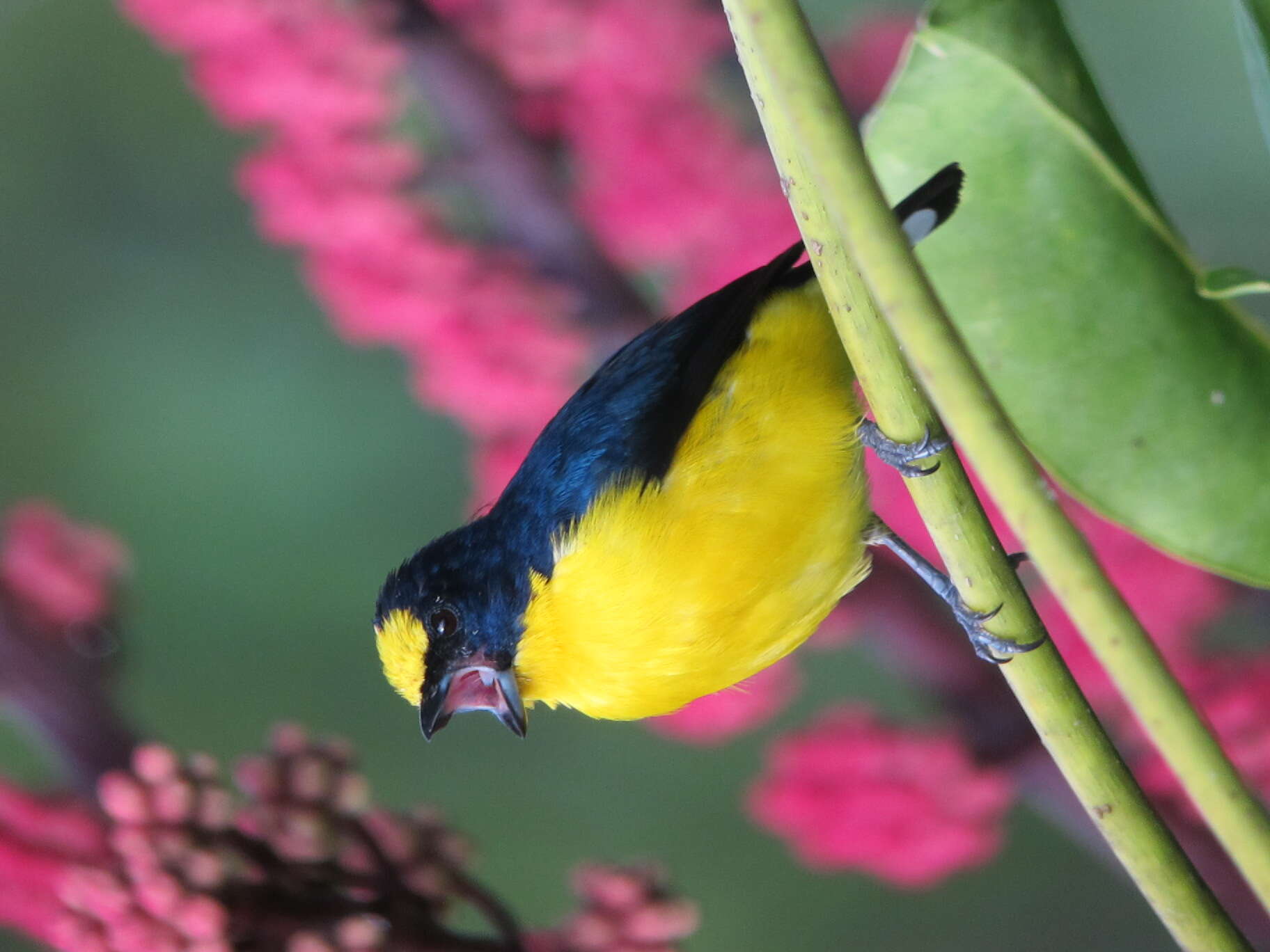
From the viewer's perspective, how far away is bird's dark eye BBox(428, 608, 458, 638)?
0.75 meters

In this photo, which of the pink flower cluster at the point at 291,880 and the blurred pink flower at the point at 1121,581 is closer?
the pink flower cluster at the point at 291,880

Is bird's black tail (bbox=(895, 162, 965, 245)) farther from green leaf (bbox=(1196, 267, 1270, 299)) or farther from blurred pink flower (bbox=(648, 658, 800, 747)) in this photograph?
blurred pink flower (bbox=(648, 658, 800, 747))

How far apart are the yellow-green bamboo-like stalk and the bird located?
19 cm

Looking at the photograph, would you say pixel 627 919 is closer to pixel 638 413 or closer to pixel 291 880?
pixel 291 880

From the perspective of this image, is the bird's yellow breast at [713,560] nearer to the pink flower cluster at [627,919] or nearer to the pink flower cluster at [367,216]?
the pink flower cluster at [627,919]

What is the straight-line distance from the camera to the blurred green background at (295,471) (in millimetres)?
1416

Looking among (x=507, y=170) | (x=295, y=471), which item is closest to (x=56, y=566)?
(x=295, y=471)

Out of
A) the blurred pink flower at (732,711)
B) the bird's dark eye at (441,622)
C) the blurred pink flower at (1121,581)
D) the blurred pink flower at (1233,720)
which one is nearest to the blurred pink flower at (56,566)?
the blurred pink flower at (732,711)

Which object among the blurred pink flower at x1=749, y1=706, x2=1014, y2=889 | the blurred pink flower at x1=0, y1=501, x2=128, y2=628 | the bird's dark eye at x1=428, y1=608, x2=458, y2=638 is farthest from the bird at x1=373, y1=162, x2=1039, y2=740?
the blurred pink flower at x1=0, y1=501, x2=128, y2=628

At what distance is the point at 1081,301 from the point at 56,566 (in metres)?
1.26

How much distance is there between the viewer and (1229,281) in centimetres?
47

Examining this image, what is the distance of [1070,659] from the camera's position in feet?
4.42

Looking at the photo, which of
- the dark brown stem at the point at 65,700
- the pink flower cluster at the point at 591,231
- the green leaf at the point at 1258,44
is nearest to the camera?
the green leaf at the point at 1258,44

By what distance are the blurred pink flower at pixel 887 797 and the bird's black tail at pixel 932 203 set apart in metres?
0.86
